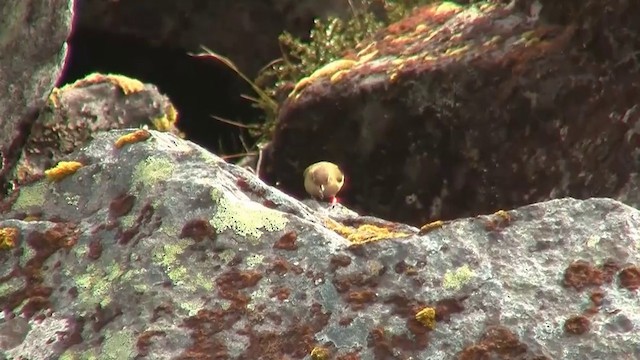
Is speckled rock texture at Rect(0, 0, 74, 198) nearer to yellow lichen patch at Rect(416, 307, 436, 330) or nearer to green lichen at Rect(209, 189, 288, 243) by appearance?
green lichen at Rect(209, 189, 288, 243)

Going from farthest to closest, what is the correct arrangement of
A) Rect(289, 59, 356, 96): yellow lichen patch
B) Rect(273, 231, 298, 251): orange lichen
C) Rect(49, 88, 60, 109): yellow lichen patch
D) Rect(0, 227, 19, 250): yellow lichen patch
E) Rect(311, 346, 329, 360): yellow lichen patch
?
Rect(289, 59, 356, 96): yellow lichen patch, Rect(49, 88, 60, 109): yellow lichen patch, Rect(0, 227, 19, 250): yellow lichen patch, Rect(273, 231, 298, 251): orange lichen, Rect(311, 346, 329, 360): yellow lichen patch

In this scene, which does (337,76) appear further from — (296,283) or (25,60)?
(296,283)

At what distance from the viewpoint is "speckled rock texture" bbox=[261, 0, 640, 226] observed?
755 cm

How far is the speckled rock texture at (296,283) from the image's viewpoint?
387cm

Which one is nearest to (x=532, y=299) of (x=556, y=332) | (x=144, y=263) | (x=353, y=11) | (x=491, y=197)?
(x=556, y=332)

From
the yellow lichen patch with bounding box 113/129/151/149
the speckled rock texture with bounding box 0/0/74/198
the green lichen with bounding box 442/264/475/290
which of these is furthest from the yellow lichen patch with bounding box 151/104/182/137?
the green lichen with bounding box 442/264/475/290

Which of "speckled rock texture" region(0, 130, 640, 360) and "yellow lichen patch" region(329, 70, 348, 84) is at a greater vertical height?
"speckled rock texture" region(0, 130, 640, 360)

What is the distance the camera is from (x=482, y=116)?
313 inches

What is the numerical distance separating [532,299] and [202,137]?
31.5ft

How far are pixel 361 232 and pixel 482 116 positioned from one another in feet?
11.1

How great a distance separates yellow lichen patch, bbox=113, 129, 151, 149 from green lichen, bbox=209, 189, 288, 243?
63 centimetres

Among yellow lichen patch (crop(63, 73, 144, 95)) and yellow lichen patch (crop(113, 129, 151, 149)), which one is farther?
yellow lichen patch (crop(63, 73, 144, 95))

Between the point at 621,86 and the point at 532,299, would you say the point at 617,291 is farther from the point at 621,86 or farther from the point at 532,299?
the point at 621,86

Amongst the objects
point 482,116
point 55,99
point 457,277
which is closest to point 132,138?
point 457,277
